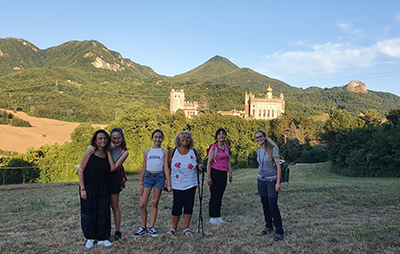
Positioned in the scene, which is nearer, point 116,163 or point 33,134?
point 116,163

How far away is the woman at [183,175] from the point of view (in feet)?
18.5

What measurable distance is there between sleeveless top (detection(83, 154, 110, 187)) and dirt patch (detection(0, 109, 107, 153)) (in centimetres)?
5818

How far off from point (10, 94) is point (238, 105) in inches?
3347

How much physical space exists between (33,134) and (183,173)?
69.1 meters

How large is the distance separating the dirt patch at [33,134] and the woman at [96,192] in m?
58.1

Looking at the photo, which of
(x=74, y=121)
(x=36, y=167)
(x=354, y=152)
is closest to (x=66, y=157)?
(x=36, y=167)

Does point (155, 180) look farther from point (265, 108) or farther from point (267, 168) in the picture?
point (265, 108)

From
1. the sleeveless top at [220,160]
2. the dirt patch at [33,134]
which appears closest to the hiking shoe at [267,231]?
the sleeveless top at [220,160]

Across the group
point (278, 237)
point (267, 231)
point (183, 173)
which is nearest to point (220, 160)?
point (183, 173)

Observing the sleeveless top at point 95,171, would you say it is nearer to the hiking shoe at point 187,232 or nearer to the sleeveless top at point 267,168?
the hiking shoe at point 187,232

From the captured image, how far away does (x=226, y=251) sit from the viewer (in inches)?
186

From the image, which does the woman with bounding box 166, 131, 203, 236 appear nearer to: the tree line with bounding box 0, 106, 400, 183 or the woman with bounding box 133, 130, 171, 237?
the woman with bounding box 133, 130, 171, 237

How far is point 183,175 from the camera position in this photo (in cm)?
564

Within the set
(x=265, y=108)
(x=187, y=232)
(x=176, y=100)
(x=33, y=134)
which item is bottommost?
(x=33, y=134)
